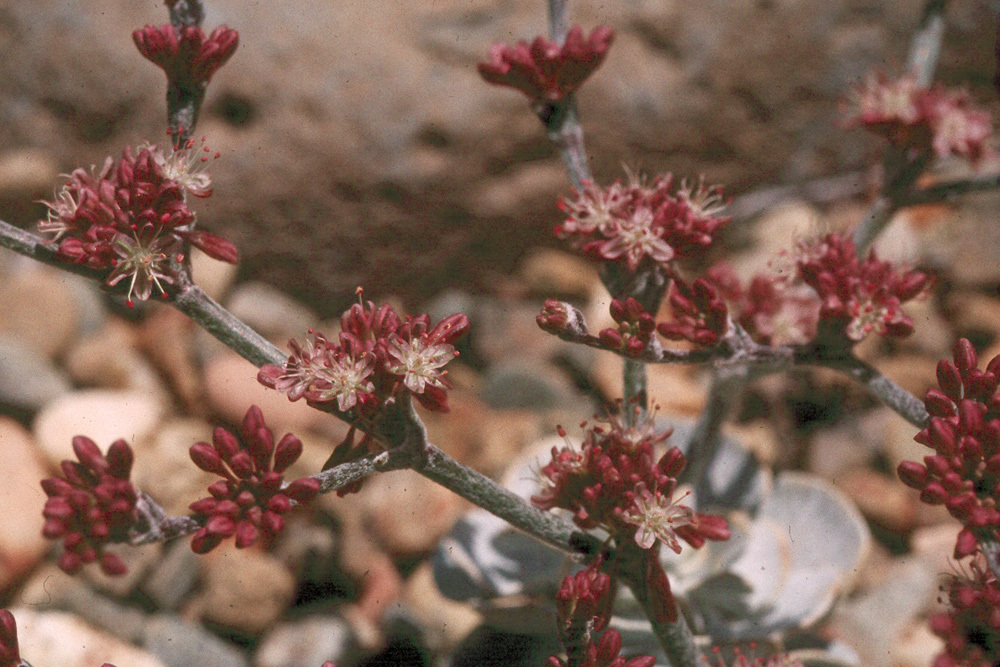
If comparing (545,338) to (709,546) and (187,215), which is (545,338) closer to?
(709,546)

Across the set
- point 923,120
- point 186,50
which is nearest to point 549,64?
point 186,50

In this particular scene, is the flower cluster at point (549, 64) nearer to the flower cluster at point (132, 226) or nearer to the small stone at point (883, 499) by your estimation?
the flower cluster at point (132, 226)

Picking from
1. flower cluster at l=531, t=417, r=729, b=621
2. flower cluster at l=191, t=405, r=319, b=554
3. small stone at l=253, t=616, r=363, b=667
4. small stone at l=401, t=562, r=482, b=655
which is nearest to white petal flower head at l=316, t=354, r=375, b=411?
flower cluster at l=191, t=405, r=319, b=554

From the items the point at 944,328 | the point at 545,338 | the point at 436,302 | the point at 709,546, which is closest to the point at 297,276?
the point at 436,302

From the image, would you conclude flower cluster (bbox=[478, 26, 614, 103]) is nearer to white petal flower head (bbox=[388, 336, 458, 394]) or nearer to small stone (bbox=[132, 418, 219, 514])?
white petal flower head (bbox=[388, 336, 458, 394])

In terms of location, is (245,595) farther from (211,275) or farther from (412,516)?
(211,275)

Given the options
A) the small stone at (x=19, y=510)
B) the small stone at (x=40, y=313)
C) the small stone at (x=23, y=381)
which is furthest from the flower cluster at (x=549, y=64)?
the small stone at (x=40, y=313)
